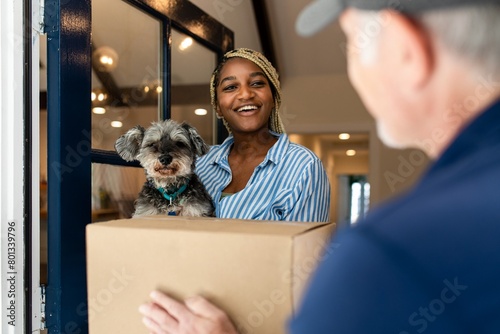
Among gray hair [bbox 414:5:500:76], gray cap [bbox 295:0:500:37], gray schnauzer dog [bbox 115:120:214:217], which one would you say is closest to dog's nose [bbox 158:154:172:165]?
gray schnauzer dog [bbox 115:120:214:217]

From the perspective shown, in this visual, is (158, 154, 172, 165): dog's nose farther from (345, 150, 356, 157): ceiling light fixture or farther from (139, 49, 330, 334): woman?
(345, 150, 356, 157): ceiling light fixture

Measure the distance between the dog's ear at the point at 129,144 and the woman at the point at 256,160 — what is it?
22 centimetres

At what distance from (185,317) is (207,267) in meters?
0.07

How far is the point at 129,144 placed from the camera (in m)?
1.48

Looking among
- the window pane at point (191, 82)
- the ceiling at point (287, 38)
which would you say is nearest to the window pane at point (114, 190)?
the window pane at point (191, 82)

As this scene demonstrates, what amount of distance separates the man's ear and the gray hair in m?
0.01

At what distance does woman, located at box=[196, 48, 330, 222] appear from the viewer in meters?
1.22

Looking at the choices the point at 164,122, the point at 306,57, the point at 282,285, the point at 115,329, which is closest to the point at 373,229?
the point at 282,285

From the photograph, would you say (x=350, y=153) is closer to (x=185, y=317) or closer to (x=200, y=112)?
(x=200, y=112)

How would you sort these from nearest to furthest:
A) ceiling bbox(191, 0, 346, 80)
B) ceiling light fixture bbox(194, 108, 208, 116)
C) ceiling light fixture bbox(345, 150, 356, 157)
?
ceiling light fixture bbox(194, 108, 208, 116) → ceiling bbox(191, 0, 346, 80) → ceiling light fixture bbox(345, 150, 356, 157)

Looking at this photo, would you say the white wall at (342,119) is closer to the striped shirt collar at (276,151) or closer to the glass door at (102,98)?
the glass door at (102,98)

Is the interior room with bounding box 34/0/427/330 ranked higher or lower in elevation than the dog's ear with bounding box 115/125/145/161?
higher

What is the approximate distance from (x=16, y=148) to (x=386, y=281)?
0.95 metres

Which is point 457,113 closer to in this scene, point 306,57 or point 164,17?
point 164,17
